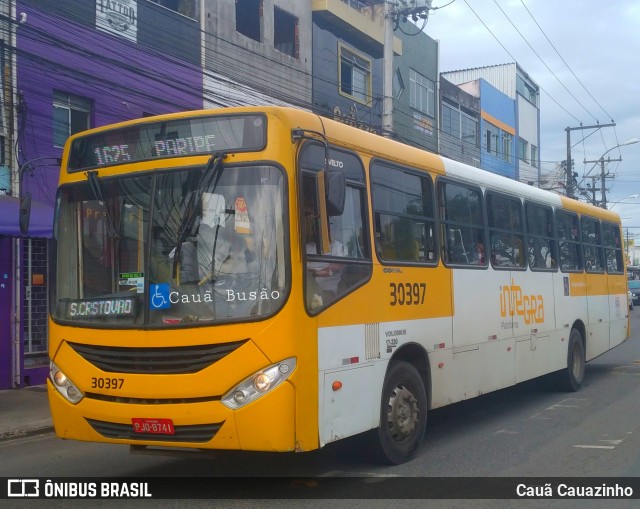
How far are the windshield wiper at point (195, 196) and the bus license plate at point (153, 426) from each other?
1141 millimetres

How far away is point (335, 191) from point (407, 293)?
1833 mm

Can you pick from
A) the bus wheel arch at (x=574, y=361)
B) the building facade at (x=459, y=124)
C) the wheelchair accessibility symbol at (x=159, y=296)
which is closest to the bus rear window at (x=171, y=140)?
the wheelchair accessibility symbol at (x=159, y=296)

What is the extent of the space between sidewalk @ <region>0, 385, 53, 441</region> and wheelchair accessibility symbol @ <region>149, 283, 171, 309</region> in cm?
488

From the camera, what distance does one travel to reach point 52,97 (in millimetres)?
13078

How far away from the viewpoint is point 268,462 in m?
7.24

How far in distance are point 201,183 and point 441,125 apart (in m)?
25.0

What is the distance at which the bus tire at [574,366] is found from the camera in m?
11.9

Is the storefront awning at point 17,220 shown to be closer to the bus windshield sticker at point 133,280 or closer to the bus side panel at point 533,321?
the bus windshield sticker at point 133,280

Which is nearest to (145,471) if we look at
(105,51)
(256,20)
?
(105,51)

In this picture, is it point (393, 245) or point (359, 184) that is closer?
point (359, 184)

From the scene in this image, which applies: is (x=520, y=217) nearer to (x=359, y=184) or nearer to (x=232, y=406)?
(x=359, y=184)

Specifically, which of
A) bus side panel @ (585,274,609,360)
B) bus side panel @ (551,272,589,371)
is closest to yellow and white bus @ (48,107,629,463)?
bus side panel @ (551,272,589,371)

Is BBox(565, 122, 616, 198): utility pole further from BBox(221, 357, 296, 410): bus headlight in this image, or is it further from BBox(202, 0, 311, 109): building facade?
BBox(221, 357, 296, 410): bus headlight

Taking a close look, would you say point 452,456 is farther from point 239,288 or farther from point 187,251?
point 187,251
